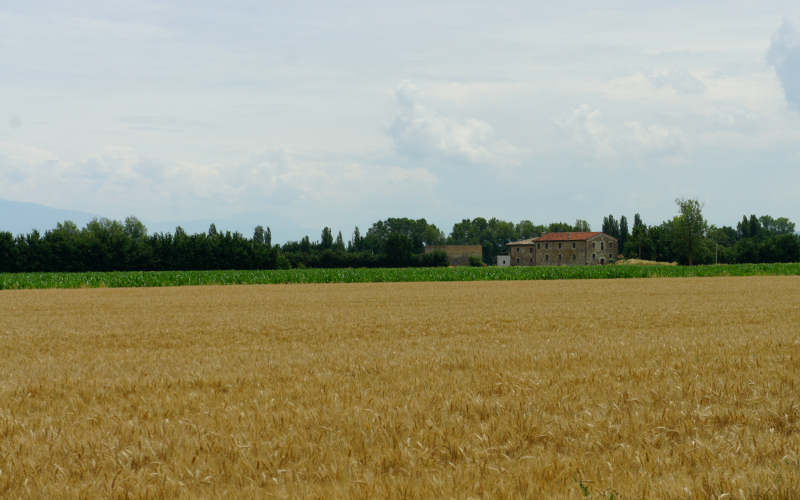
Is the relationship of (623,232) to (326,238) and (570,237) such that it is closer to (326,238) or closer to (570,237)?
(570,237)

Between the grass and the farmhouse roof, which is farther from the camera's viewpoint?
the farmhouse roof

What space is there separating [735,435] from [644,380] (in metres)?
3.00

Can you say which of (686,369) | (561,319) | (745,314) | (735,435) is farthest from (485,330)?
(735,435)

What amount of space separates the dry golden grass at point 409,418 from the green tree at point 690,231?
129m

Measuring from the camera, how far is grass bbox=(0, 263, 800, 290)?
6112 centimetres

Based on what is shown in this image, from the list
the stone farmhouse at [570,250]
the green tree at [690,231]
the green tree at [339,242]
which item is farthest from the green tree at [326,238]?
the green tree at [690,231]

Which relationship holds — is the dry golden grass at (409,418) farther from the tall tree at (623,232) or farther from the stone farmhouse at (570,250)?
the tall tree at (623,232)

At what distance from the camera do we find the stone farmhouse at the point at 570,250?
163 m

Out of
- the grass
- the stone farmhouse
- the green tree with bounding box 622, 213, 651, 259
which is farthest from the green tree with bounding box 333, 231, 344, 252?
the grass

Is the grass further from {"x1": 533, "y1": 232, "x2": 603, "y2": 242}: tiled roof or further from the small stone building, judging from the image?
the small stone building

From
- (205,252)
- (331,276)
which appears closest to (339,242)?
(205,252)

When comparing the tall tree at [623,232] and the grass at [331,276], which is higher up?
the tall tree at [623,232]

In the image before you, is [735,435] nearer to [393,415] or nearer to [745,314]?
[393,415]

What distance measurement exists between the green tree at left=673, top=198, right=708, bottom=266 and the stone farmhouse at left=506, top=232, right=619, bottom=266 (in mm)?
25550
